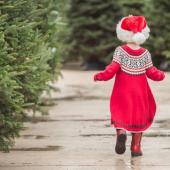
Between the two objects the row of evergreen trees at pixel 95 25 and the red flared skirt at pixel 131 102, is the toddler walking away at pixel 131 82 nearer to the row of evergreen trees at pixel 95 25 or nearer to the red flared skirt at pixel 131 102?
the red flared skirt at pixel 131 102

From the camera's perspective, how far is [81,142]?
8625mm

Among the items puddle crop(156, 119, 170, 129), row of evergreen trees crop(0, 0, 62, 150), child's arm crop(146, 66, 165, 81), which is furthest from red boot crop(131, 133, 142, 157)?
puddle crop(156, 119, 170, 129)

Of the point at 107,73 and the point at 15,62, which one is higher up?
the point at 15,62

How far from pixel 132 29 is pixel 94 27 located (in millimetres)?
16370

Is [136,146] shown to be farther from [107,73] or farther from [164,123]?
[164,123]

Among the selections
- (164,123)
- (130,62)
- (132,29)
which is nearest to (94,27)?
(164,123)

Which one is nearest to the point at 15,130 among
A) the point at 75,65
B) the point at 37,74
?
the point at 37,74

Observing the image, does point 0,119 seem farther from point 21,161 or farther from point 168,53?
point 168,53

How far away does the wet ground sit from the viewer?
7.16 meters

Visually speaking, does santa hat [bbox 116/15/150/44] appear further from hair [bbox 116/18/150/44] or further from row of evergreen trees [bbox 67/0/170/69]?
row of evergreen trees [bbox 67/0/170/69]

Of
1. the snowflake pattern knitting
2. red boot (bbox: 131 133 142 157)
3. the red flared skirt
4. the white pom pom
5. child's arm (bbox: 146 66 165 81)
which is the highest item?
the white pom pom

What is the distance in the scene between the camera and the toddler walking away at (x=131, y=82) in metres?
7.48

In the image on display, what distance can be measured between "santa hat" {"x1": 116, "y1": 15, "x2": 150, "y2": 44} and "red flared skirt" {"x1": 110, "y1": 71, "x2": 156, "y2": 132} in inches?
15.2

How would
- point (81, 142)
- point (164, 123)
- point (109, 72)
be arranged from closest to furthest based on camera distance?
1. point (109, 72)
2. point (81, 142)
3. point (164, 123)
